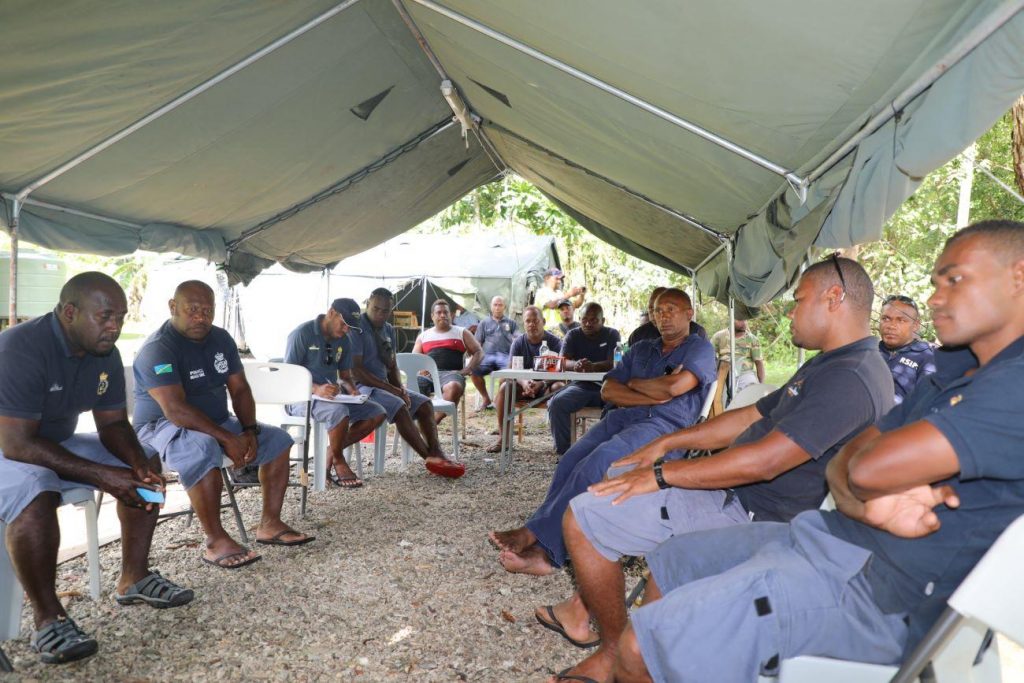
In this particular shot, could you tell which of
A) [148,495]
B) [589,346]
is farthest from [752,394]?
[589,346]

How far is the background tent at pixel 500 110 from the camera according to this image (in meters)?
2.16

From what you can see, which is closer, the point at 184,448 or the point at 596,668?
the point at 596,668

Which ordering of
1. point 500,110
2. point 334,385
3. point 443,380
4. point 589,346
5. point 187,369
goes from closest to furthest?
1. point 187,369
2. point 500,110
3. point 334,385
4. point 589,346
5. point 443,380

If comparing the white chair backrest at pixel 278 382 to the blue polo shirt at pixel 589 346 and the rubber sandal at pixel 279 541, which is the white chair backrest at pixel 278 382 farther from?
the blue polo shirt at pixel 589 346

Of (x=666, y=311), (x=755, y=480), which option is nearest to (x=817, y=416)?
(x=755, y=480)

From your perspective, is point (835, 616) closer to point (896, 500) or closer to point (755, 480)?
point (896, 500)

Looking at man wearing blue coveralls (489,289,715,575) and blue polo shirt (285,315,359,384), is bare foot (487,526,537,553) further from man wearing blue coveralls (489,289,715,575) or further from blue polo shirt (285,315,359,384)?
blue polo shirt (285,315,359,384)

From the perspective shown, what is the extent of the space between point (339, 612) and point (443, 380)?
5202 millimetres

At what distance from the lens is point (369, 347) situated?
633 centimetres

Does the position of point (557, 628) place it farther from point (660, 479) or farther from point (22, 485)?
point (22, 485)

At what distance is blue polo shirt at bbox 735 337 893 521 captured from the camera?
2145 mm

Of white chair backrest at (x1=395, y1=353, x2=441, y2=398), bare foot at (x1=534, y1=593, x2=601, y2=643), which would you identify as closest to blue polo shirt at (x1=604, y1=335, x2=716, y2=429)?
bare foot at (x1=534, y1=593, x2=601, y2=643)

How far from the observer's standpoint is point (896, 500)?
1504mm

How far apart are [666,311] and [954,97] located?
7.87 ft
